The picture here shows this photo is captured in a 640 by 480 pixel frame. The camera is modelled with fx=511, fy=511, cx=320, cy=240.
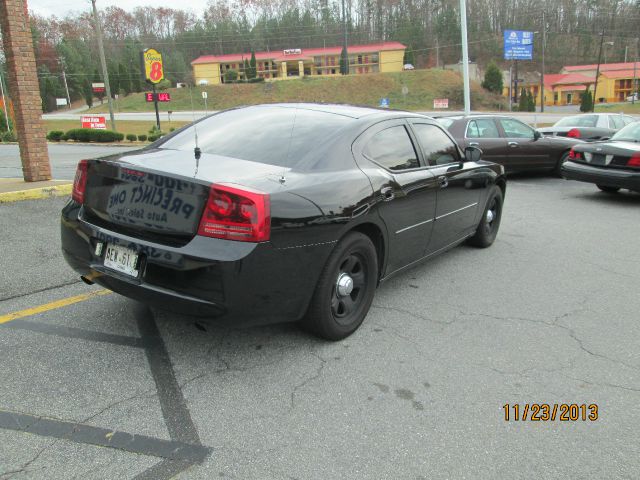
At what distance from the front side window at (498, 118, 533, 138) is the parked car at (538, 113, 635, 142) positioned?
11.6 feet

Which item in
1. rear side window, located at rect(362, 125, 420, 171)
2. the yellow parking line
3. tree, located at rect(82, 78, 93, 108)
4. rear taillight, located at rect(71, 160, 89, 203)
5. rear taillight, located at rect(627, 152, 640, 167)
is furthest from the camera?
tree, located at rect(82, 78, 93, 108)

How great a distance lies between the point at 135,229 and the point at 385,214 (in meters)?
1.69

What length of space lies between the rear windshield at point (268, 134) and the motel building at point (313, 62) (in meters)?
94.8

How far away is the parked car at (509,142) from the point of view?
10.6m

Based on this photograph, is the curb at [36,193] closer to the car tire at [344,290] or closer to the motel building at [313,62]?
the car tire at [344,290]

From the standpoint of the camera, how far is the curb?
7.17 metres

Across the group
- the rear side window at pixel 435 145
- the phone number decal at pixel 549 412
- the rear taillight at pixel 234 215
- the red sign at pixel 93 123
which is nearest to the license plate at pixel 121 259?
the rear taillight at pixel 234 215

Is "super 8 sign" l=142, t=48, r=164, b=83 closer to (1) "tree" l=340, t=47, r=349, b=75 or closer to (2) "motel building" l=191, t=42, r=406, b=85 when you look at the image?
(1) "tree" l=340, t=47, r=349, b=75

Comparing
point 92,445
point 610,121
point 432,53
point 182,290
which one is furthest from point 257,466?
point 432,53

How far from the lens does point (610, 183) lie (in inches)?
341

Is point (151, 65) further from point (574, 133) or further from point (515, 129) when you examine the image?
point (515, 129)

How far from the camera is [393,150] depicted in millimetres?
3998

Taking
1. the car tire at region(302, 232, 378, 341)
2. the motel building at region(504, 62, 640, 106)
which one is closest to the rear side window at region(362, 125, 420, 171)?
the car tire at region(302, 232, 378, 341)

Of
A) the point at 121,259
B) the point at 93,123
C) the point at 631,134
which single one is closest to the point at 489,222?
the point at 121,259
